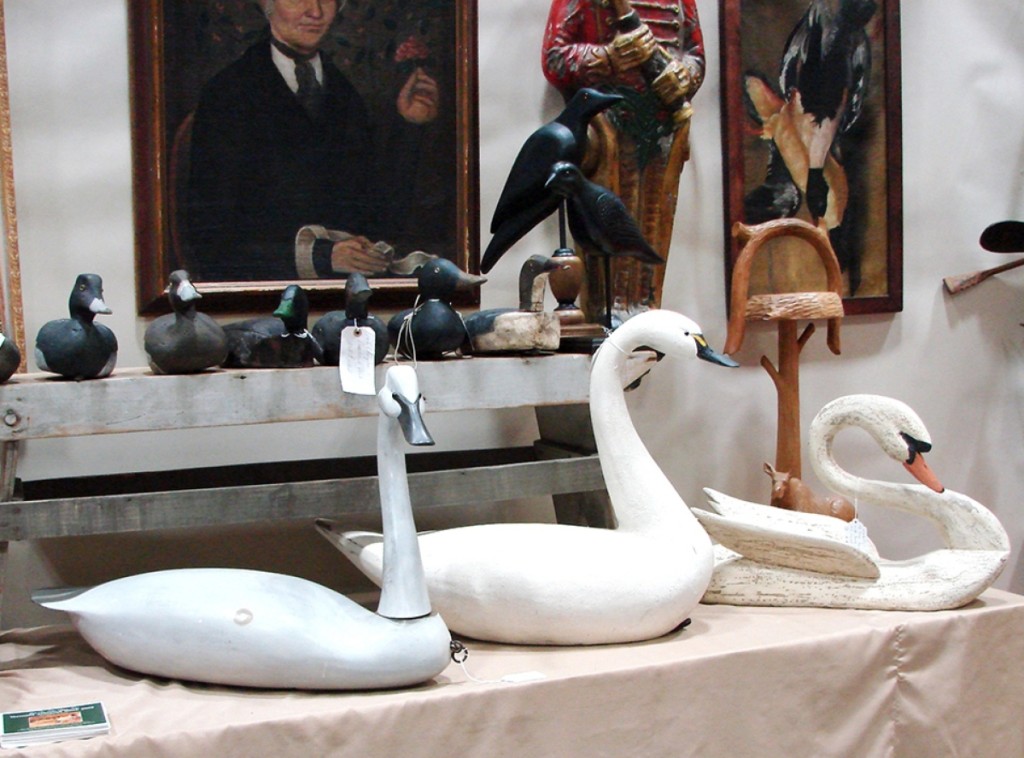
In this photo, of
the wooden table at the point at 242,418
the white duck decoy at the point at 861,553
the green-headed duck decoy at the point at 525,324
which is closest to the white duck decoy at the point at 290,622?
the wooden table at the point at 242,418

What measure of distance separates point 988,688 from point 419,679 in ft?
2.94

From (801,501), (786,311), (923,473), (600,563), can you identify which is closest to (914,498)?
(923,473)

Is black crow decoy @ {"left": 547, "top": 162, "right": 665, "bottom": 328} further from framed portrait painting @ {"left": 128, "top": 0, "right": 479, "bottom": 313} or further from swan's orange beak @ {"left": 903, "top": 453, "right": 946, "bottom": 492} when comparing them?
swan's orange beak @ {"left": 903, "top": 453, "right": 946, "bottom": 492}

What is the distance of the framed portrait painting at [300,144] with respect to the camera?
184 centimetres

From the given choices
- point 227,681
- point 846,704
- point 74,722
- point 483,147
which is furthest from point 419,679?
point 483,147

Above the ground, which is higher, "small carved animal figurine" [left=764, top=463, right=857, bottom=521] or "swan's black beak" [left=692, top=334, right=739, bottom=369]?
"swan's black beak" [left=692, top=334, right=739, bottom=369]

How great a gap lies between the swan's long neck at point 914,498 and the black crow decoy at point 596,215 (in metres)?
0.48

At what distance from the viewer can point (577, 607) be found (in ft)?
4.71

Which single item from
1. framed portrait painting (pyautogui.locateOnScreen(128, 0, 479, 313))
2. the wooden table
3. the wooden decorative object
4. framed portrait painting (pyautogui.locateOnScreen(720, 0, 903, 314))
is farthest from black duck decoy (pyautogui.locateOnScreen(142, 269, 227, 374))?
framed portrait painting (pyautogui.locateOnScreen(720, 0, 903, 314))

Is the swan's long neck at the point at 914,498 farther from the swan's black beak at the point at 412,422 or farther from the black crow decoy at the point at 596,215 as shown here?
the swan's black beak at the point at 412,422

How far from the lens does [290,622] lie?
1.30 meters

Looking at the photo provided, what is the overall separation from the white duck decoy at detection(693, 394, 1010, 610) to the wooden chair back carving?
281mm

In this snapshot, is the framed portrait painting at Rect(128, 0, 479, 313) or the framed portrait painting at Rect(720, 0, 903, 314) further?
the framed portrait painting at Rect(720, 0, 903, 314)

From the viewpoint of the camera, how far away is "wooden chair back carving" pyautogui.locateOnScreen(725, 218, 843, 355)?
208 centimetres
